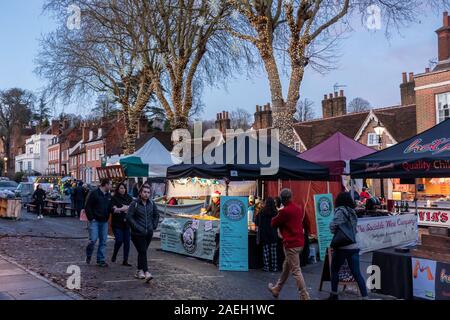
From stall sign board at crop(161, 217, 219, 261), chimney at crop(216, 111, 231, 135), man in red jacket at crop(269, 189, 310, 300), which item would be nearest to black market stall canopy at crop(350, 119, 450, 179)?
man in red jacket at crop(269, 189, 310, 300)

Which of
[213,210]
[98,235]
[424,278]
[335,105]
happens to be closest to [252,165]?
[213,210]

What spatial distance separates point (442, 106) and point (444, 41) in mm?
4278

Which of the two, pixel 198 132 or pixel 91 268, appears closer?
pixel 91 268

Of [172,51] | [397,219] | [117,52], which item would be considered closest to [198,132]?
[117,52]

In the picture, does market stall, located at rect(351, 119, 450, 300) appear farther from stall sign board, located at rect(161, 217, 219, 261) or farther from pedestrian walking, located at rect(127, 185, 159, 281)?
A: pedestrian walking, located at rect(127, 185, 159, 281)

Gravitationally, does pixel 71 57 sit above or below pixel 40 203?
above

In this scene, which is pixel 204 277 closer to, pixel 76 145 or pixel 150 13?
pixel 150 13

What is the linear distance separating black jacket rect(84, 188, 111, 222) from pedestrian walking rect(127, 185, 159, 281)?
2.02 m

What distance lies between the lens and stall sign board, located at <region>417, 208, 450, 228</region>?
17.9 metres

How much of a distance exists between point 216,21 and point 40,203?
13271 millimetres

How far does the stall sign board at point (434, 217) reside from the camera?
58.9 feet

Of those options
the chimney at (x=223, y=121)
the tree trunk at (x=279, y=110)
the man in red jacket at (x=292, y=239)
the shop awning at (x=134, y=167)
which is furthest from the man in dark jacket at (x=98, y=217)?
the chimney at (x=223, y=121)
